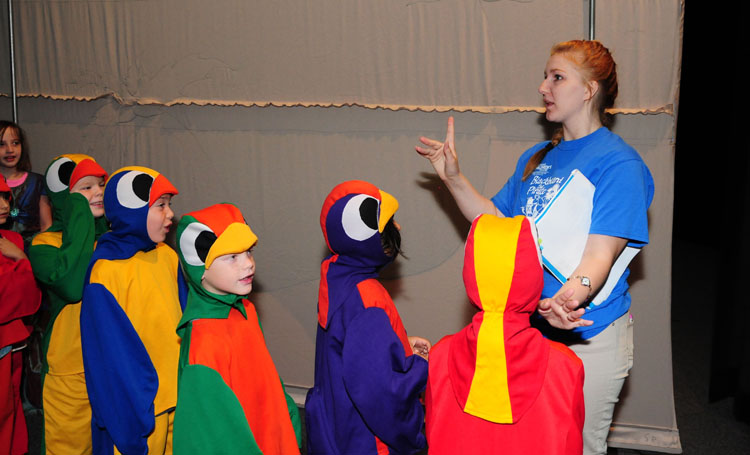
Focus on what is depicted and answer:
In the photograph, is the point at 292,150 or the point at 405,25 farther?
the point at 292,150

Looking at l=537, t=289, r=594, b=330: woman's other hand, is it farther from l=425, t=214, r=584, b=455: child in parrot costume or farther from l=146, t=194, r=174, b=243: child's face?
l=146, t=194, r=174, b=243: child's face

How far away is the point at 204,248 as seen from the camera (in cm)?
183

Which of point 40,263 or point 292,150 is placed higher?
point 292,150

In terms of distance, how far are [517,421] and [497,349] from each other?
185 millimetres

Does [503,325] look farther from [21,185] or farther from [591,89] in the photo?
[21,185]

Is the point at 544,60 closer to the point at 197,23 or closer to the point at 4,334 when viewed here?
the point at 197,23

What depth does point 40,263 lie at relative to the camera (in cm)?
258

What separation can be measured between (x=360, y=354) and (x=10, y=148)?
2.13m

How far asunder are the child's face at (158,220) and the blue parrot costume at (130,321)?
0.02 metres

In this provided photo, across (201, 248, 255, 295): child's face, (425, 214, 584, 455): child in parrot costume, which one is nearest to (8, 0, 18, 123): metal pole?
(201, 248, 255, 295): child's face

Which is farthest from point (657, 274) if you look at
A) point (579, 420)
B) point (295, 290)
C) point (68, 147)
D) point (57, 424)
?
point (68, 147)

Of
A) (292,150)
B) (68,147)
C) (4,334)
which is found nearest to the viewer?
(4,334)

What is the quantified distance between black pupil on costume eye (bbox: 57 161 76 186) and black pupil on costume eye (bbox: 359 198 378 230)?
147cm

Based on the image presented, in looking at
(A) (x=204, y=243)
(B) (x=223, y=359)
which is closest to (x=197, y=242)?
(A) (x=204, y=243)
